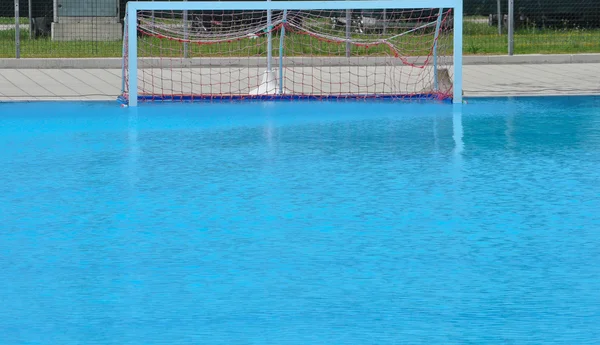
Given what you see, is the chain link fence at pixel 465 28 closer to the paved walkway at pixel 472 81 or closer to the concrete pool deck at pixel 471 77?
the concrete pool deck at pixel 471 77

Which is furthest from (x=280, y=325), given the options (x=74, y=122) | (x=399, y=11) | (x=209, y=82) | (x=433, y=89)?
(x=399, y=11)

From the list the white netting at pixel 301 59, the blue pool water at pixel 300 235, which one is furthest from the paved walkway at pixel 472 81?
the blue pool water at pixel 300 235

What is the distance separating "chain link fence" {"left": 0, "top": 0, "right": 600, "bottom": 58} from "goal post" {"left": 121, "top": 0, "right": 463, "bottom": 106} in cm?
124

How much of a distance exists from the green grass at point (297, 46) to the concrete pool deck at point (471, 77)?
29.6 inches

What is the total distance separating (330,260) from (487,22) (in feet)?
65.1

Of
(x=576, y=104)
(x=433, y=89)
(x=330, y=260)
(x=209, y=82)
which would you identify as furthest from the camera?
(x=209, y=82)

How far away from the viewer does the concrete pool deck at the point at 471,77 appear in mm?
17016

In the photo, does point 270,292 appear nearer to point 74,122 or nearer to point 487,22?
point 74,122

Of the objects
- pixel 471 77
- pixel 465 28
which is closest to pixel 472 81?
pixel 471 77

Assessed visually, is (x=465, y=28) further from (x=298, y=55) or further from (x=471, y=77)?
(x=471, y=77)

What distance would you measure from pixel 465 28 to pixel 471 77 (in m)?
6.01

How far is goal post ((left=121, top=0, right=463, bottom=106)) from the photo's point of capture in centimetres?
1598

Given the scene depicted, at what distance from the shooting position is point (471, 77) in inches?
761

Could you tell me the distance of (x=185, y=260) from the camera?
6684 mm
